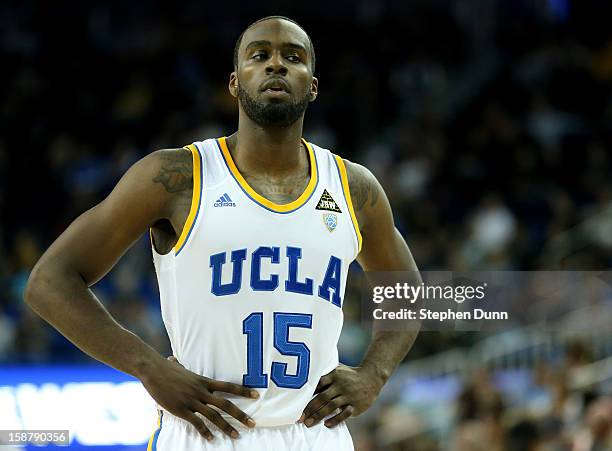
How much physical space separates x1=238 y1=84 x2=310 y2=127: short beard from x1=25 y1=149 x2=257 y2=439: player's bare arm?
36 centimetres

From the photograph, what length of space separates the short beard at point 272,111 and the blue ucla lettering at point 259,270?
1.64 ft

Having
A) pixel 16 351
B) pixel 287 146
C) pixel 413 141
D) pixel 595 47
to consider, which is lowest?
pixel 287 146

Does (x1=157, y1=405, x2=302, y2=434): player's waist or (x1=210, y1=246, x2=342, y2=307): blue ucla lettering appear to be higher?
(x1=210, y1=246, x2=342, y2=307): blue ucla lettering

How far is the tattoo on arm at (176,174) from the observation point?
3.68 metres

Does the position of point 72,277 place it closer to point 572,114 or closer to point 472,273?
point 472,273

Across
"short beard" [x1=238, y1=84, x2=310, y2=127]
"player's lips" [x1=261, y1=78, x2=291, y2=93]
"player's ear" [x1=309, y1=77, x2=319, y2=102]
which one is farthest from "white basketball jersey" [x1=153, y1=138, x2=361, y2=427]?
"player's ear" [x1=309, y1=77, x2=319, y2=102]

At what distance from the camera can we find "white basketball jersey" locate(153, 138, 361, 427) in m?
3.63

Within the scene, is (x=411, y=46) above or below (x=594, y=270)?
above

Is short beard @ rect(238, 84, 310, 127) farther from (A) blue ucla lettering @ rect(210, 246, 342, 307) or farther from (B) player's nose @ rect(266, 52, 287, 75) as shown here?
(A) blue ucla lettering @ rect(210, 246, 342, 307)

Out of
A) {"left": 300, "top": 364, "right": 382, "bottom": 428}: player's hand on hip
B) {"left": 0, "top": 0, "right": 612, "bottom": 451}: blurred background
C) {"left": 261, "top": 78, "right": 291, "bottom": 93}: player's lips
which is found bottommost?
{"left": 300, "top": 364, "right": 382, "bottom": 428}: player's hand on hip

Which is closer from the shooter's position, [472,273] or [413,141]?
[472,273]

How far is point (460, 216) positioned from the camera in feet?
38.8

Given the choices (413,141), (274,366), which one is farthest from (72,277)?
(413,141)

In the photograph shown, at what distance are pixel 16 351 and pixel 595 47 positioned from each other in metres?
8.96
